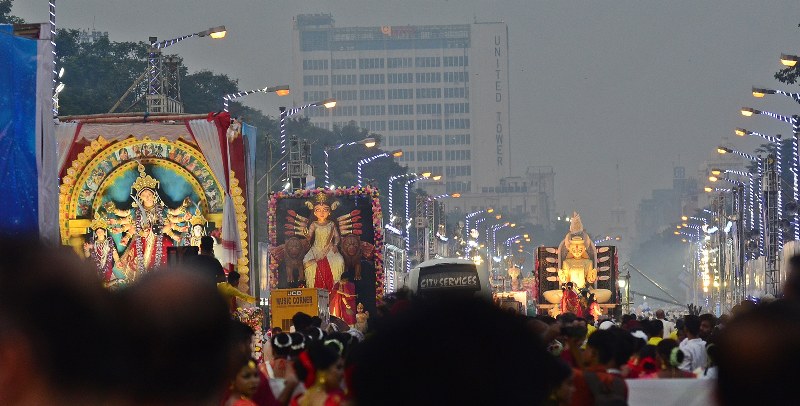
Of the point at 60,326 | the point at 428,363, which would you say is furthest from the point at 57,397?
the point at 428,363

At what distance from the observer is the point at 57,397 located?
11.3 ft

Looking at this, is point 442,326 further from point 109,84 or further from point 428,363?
point 109,84

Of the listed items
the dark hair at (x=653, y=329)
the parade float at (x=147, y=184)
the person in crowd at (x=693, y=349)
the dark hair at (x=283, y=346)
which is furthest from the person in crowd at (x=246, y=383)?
the parade float at (x=147, y=184)

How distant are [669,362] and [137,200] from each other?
14.1 m

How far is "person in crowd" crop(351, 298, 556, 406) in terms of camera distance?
9.83ft

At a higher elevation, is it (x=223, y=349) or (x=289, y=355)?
(x=223, y=349)

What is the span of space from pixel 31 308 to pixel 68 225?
22.9 metres

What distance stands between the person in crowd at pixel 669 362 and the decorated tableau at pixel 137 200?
41.0 ft

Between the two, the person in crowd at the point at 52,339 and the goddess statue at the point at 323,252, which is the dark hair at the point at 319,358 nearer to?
the person in crowd at the point at 52,339

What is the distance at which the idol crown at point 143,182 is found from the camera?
25.7 metres

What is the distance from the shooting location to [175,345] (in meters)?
3.65

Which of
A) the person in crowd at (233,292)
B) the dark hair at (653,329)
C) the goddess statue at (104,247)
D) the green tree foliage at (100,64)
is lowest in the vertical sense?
the dark hair at (653,329)

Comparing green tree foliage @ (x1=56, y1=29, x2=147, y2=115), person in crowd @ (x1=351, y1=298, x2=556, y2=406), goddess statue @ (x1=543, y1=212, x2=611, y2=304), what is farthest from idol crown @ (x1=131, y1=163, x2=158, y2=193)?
green tree foliage @ (x1=56, y1=29, x2=147, y2=115)

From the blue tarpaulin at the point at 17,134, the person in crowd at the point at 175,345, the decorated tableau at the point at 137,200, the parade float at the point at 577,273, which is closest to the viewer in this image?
the person in crowd at the point at 175,345
